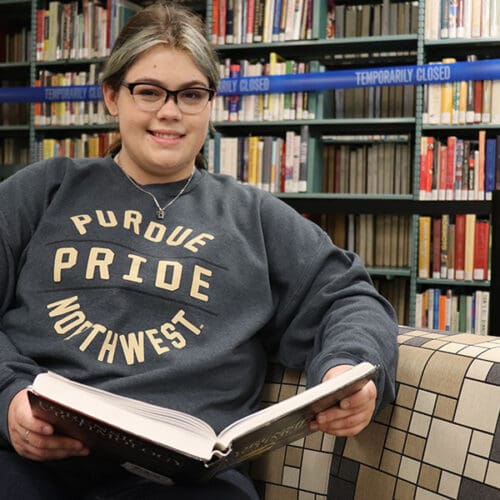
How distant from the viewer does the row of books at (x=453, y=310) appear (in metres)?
3.47

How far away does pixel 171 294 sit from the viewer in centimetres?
112

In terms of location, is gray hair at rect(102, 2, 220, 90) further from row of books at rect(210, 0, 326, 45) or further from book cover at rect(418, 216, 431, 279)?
row of books at rect(210, 0, 326, 45)

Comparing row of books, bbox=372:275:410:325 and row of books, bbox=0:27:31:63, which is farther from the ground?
row of books, bbox=0:27:31:63

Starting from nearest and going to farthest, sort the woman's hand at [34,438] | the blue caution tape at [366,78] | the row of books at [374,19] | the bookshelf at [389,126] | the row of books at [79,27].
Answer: the woman's hand at [34,438] < the blue caution tape at [366,78] < the bookshelf at [389,126] < the row of books at [374,19] < the row of books at [79,27]

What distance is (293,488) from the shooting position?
1111mm

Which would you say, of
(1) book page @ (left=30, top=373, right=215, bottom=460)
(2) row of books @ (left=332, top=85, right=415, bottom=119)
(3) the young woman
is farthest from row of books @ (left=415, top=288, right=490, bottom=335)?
(1) book page @ (left=30, top=373, right=215, bottom=460)

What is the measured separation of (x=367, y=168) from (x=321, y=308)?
2.71 m

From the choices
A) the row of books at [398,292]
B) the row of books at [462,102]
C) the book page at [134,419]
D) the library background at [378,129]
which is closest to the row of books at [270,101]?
the library background at [378,129]

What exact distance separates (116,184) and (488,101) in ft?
8.69

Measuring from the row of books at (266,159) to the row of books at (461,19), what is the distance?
784 millimetres

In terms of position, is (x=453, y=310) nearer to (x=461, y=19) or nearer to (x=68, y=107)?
(x=461, y=19)

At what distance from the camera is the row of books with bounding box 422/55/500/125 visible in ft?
11.3

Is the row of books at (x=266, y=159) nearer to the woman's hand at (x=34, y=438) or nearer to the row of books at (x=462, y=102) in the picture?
the row of books at (x=462, y=102)

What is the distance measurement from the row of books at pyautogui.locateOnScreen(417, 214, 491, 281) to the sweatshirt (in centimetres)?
240
